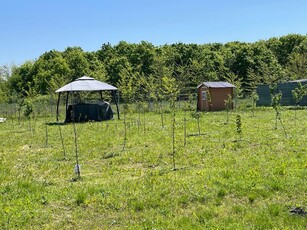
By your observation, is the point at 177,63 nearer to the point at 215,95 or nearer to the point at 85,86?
the point at 215,95

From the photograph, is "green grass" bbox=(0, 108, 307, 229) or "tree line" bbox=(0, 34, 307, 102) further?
"tree line" bbox=(0, 34, 307, 102)

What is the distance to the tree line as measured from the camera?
1420 inches

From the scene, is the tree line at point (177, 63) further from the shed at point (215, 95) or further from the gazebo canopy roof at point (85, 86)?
the gazebo canopy roof at point (85, 86)

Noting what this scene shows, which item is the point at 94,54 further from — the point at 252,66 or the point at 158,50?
the point at 252,66

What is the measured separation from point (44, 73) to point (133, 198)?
3857 cm

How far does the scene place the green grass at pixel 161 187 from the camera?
444cm

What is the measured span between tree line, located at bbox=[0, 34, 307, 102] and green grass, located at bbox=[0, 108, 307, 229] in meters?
25.1

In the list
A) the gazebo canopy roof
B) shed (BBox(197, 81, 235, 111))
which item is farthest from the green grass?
shed (BBox(197, 81, 235, 111))

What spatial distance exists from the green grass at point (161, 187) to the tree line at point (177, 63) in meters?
25.1

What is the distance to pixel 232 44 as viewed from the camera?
161ft

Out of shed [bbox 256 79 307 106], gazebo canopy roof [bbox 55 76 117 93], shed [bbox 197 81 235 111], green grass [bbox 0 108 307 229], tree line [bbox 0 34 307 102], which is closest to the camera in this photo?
green grass [bbox 0 108 307 229]

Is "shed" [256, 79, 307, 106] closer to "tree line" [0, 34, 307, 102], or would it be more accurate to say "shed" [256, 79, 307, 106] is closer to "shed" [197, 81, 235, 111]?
"shed" [197, 81, 235, 111]

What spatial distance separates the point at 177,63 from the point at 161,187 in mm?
37772

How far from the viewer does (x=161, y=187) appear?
5613mm
